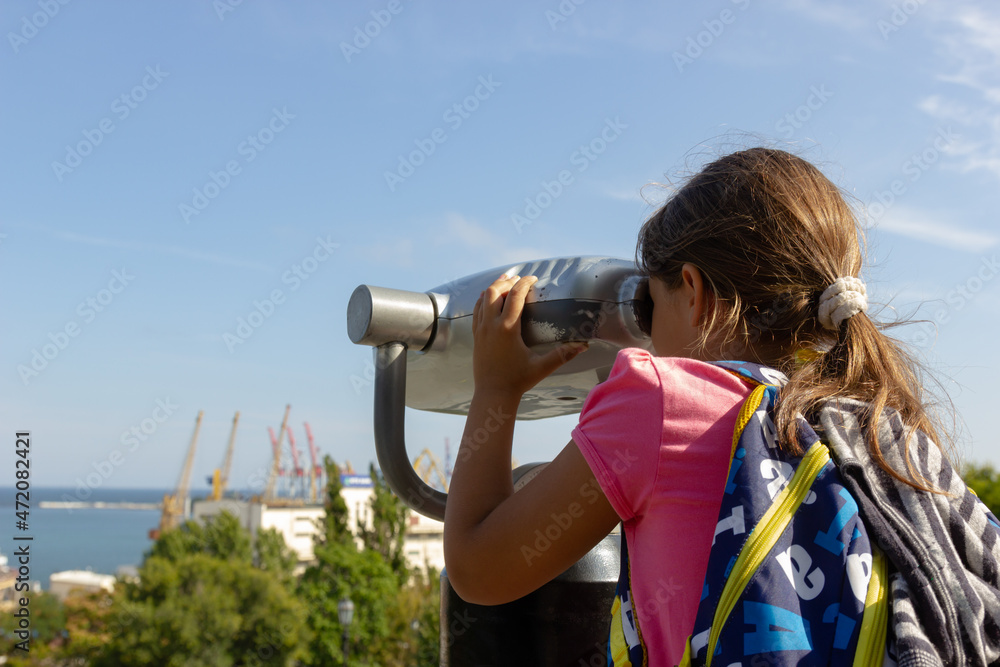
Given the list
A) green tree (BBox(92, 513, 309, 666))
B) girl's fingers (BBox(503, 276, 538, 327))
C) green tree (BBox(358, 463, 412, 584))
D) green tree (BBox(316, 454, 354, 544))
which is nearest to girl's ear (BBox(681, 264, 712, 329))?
girl's fingers (BBox(503, 276, 538, 327))

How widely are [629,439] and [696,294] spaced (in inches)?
9.3

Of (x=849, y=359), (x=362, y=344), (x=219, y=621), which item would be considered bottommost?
(x=219, y=621)

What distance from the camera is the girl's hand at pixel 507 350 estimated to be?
1018 millimetres

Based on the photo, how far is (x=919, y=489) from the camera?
0.73 metres

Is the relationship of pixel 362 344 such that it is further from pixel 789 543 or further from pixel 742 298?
pixel 789 543

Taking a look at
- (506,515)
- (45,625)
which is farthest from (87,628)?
(506,515)

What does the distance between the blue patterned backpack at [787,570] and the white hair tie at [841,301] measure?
186 millimetres

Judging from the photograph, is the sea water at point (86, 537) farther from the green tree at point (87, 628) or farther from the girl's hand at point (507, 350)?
the girl's hand at point (507, 350)

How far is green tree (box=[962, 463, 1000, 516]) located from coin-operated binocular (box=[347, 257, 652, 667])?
14.1 m

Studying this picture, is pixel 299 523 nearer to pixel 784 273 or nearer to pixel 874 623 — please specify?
pixel 784 273

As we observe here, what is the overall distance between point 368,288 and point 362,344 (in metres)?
0.08

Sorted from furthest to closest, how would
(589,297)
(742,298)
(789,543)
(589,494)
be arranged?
(589,297) → (742,298) → (589,494) → (789,543)

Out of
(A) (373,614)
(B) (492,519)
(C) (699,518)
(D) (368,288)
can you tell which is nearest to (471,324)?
(D) (368,288)

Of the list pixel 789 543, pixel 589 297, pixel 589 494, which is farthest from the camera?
pixel 589 297
